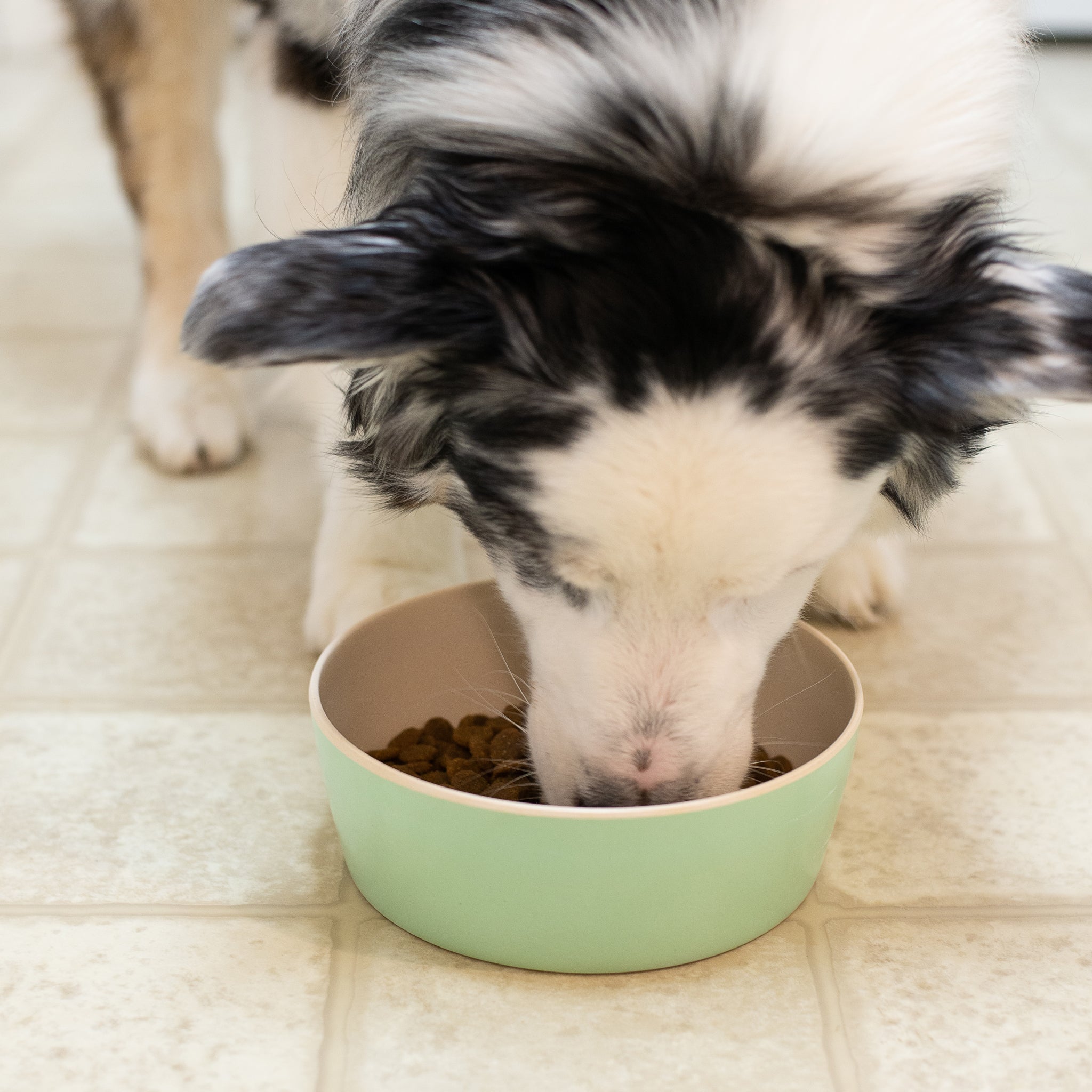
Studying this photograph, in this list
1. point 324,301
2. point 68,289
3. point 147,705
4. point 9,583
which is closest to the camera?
point 324,301

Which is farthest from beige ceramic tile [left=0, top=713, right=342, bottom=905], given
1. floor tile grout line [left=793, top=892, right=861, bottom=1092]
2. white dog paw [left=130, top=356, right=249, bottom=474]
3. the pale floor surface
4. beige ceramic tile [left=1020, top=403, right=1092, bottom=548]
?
beige ceramic tile [left=1020, top=403, right=1092, bottom=548]

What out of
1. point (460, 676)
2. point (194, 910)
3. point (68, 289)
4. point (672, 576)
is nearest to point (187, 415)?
point (68, 289)

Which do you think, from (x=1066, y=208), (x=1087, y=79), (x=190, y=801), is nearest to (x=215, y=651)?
(x=190, y=801)

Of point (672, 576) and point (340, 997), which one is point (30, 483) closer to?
point (340, 997)

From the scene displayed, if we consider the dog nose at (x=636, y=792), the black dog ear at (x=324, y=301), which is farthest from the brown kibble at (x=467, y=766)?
the black dog ear at (x=324, y=301)

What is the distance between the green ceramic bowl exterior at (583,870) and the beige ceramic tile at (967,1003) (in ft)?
0.38

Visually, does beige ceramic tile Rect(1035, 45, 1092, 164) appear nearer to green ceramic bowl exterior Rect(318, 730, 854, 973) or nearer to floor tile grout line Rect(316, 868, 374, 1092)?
green ceramic bowl exterior Rect(318, 730, 854, 973)

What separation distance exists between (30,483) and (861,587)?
1446 mm

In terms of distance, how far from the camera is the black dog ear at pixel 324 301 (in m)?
1.07

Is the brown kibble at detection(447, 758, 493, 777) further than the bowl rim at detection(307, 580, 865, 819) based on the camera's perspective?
Yes

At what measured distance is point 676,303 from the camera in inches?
44.7

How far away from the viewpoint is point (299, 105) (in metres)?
1.98

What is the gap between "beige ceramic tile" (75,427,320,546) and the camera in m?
2.20

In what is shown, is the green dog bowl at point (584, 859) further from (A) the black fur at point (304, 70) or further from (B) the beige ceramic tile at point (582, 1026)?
(A) the black fur at point (304, 70)
